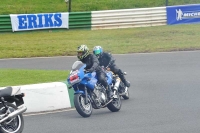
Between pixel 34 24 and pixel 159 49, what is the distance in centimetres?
760

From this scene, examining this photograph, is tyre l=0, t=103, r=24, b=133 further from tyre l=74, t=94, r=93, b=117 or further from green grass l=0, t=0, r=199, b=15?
green grass l=0, t=0, r=199, b=15

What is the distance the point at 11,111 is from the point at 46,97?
3.29m

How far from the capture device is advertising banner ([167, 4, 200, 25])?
1217 inches

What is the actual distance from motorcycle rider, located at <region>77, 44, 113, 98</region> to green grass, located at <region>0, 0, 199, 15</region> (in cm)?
2311

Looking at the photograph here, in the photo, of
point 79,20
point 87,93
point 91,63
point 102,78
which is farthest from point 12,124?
point 79,20

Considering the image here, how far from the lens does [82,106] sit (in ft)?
38.9

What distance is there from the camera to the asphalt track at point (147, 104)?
10469mm

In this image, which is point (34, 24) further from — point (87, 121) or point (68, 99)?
point (87, 121)

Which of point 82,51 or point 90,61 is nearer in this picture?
point 82,51

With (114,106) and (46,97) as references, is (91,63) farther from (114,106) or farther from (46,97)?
(46,97)

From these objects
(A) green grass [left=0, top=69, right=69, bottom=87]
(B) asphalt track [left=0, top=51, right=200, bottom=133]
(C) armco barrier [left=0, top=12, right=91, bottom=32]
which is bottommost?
(B) asphalt track [left=0, top=51, right=200, bottom=133]

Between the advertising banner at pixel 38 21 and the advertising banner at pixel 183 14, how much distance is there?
18.0 feet

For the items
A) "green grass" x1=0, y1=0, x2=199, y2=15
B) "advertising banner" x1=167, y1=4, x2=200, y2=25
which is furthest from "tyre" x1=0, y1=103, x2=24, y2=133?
"green grass" x1=0, y1=0, x2=199, y2=15

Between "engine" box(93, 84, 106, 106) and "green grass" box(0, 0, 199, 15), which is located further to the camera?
"green grass" box(0, 0, 199, 15)
